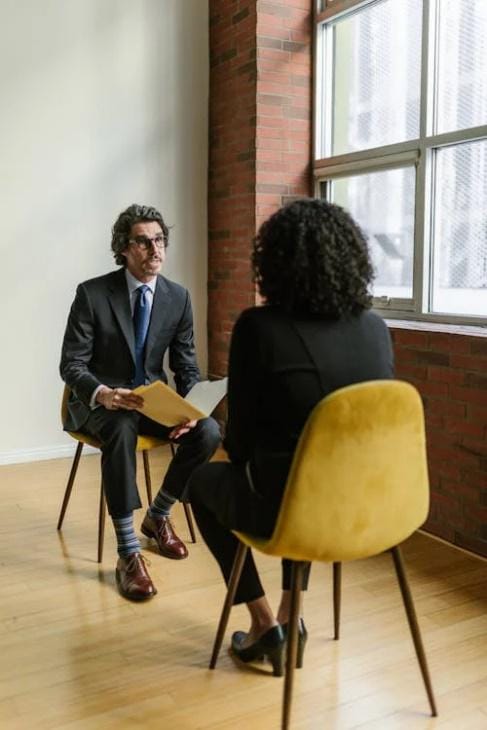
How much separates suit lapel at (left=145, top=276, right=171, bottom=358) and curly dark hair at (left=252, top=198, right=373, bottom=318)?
110 cm

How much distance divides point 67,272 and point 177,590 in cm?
209

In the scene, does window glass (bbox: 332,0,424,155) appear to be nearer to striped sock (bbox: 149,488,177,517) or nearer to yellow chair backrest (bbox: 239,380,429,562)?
striped sock (bbox: 149,488,177,517)

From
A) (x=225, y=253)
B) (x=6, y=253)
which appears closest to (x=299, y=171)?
(x=225, y=253)

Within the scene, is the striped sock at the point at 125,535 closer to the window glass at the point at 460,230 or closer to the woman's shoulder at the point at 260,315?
the woman's shoulder at the point at 260,315

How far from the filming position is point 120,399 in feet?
7.73

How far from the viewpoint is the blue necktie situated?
2.66 metres

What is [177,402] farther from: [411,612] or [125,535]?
[411,612]

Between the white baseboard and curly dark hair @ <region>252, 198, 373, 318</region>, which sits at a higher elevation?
curly dark hair @ <region>252, 198, 373, 318</region>

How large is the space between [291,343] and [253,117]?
2553mm

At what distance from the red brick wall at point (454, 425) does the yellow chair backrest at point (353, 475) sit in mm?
1124

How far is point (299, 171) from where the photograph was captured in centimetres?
386

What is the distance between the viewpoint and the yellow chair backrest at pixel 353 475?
1.42 metres

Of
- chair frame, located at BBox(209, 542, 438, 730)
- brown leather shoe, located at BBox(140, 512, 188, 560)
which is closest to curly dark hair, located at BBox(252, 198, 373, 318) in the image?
chair frame, located at BBox(209, 542, 438, 730)

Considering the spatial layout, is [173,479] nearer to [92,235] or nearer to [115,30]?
[92,235]
